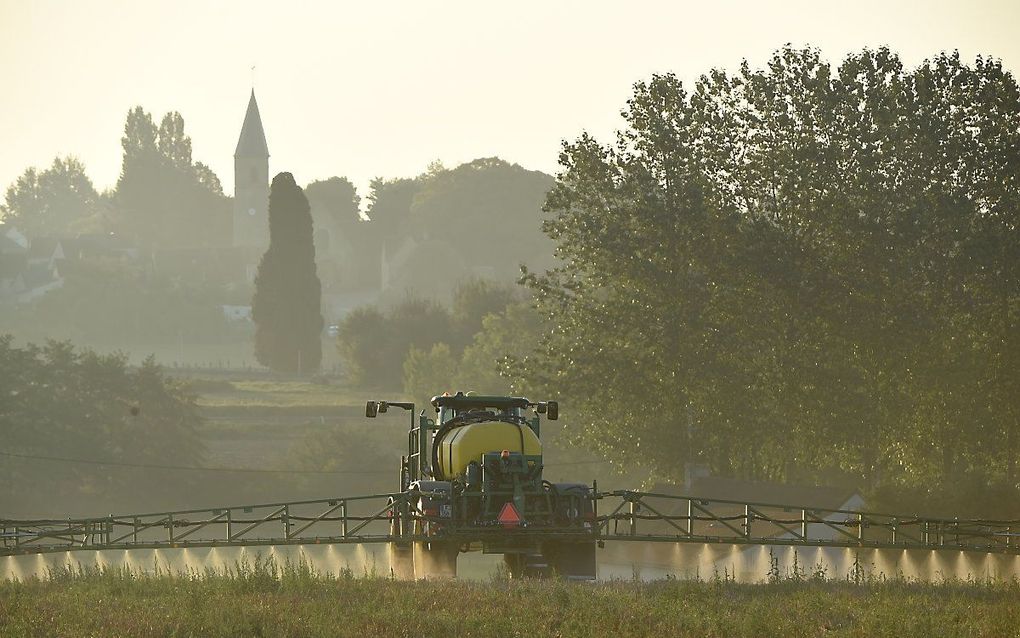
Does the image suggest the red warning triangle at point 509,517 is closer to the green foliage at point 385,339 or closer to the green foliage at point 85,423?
the green foliage at point 85,423

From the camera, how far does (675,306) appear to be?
6494 centimetres

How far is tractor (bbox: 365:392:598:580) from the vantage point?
104ft

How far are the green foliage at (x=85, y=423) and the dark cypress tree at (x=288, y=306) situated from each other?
115ft

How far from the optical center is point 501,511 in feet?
104

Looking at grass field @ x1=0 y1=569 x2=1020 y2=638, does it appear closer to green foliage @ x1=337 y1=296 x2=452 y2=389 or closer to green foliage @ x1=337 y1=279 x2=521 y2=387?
green foliage @ x1=337 y1=296 x2=452 y2=389

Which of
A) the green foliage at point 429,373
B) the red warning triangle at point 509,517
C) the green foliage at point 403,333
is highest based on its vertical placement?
the green foliage at point 403,333

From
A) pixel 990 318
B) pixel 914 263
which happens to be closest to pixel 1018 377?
pixel 990 318

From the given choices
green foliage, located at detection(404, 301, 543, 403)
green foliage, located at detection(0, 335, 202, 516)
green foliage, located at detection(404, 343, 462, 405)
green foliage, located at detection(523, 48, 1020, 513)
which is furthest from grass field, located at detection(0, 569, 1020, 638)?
green foliage, located at detection(404, 343, 462, 405)

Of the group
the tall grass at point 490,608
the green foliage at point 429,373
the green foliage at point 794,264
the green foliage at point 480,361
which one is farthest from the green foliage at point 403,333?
the tall grass at point 490,608

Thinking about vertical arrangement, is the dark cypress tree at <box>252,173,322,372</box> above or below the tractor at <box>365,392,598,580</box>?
above

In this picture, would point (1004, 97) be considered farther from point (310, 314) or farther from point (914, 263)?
point (310, 314)

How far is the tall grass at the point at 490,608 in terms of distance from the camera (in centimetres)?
2164

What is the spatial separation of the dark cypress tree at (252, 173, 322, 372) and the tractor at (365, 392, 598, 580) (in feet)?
302

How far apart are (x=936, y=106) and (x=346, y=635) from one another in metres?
49.8
